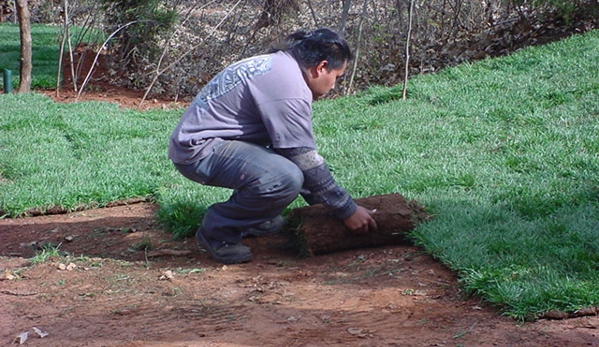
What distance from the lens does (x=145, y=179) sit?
22.9 feet

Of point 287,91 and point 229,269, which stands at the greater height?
point 287,91

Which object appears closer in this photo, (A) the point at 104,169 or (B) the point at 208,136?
(B) the point at 208,136

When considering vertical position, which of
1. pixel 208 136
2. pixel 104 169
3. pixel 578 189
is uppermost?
pixel 208 136

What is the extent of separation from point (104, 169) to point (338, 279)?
135 inches

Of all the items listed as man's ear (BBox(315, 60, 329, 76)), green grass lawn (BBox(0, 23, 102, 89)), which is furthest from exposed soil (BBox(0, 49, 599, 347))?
green grass lawn (BBox(0, 23, 102, 89))

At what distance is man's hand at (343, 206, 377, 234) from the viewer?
4.84 m

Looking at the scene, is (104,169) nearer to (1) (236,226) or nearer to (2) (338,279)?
(1) (236,226)

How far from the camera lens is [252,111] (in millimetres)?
4840

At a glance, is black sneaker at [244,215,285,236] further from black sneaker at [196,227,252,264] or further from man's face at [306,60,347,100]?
man's face at [306,60,347,100]

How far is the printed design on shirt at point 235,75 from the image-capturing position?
477cm

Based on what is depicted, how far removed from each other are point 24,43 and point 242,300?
372 inches

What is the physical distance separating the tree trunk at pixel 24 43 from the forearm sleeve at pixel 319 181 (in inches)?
351

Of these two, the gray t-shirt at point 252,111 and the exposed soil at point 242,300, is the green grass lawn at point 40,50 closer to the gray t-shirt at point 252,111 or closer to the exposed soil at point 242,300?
the exposed soil at point 242,300

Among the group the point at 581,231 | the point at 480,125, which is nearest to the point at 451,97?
the point at 480,125
